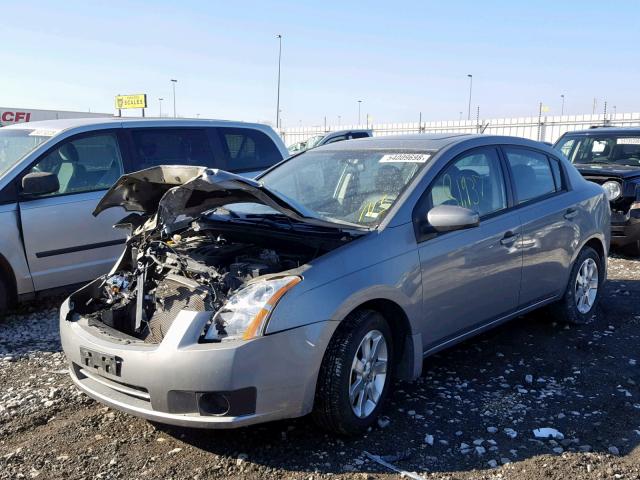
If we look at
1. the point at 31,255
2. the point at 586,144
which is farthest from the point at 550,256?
the point at 586,144

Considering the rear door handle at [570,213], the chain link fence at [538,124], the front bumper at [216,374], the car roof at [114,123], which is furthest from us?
the chain link fence at [538,124]

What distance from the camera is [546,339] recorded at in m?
5.11

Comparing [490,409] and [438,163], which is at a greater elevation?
[438,163]

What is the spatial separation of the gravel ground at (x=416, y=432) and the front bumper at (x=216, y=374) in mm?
305

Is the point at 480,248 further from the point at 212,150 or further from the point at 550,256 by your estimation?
the point at 212,150

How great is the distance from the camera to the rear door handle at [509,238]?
434 cm

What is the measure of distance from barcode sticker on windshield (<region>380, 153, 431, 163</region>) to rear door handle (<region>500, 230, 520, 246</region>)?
831 mm

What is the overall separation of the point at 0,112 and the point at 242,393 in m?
27.4

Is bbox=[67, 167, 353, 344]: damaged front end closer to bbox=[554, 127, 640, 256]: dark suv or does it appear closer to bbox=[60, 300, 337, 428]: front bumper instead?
bbox=[60, 300, 337, 428]: front bumper

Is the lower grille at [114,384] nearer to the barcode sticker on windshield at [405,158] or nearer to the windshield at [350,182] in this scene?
the windshield at [350,182]

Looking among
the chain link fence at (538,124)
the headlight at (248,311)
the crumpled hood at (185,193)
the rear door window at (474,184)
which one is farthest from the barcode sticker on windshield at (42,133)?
the chain link fence at (538,124)

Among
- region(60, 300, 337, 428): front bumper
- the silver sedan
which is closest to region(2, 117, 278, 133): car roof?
the silver sedan

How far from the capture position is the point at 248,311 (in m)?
3.04

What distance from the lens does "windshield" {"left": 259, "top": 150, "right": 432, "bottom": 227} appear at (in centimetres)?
392
